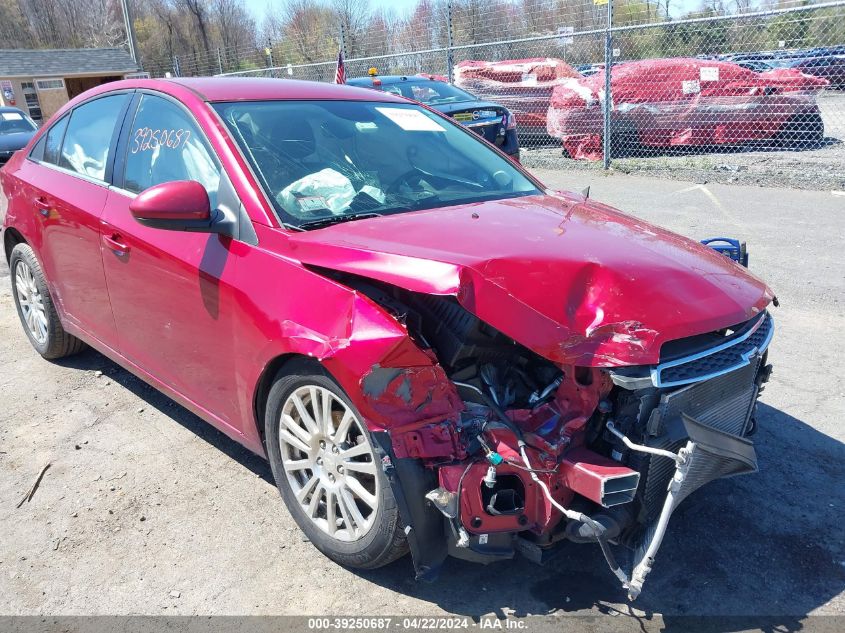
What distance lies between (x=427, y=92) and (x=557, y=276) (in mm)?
9472

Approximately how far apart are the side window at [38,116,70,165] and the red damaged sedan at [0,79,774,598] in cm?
112

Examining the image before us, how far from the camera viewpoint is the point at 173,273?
3.19 m

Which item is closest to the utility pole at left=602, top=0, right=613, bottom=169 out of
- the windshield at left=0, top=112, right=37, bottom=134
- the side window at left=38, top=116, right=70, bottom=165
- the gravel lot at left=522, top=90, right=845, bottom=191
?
the gravel lot at left=522, top=90, right=845, bottom=191

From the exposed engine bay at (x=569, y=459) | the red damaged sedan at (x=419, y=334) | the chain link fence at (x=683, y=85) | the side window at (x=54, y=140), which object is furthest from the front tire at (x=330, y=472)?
the chain link fence at (x=683, y=85)

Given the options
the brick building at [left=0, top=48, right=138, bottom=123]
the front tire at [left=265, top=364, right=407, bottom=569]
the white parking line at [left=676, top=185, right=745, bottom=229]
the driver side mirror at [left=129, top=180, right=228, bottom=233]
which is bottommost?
the white parking line at [left=676, top=185, right=745, bottom=229]

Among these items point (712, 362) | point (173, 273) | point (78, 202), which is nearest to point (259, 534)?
point (173, 273)

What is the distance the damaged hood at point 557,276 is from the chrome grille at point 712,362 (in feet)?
0.26

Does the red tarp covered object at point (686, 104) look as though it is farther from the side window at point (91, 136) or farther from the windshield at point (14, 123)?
the windshield at point (14, 123)

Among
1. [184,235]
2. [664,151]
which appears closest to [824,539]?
[184,235]

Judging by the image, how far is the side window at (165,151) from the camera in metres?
3.19

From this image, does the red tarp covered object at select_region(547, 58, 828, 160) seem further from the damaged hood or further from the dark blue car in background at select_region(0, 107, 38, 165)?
the dark blue car in background at select_region(0, 107, 38, 165)

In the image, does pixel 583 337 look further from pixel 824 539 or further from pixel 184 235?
pixel 184 235

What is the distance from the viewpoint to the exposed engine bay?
7.69 feet

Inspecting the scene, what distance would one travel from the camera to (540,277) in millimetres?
2459
